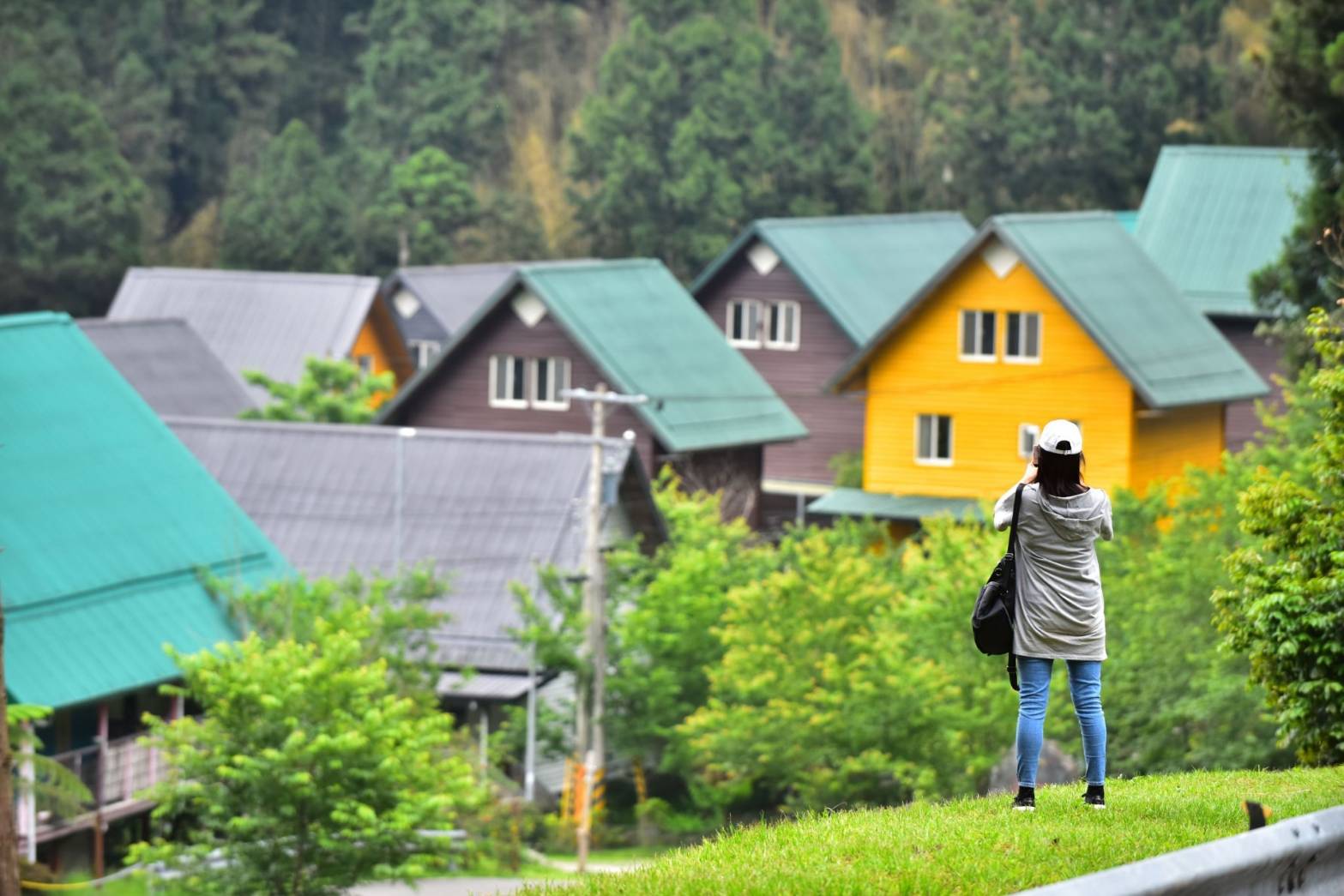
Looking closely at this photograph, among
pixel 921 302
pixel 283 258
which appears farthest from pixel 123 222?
pixel 921 302

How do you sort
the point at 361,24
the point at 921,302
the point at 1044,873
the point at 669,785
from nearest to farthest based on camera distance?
the point at 1044,873
the point at 669,785
the point at 921,302
the point at 361,24

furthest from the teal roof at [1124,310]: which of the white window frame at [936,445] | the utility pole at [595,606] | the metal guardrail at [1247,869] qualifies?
the metal guardrail at [1247,869]

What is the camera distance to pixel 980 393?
4822 centimetres

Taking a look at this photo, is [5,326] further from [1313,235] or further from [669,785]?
[1313,235]

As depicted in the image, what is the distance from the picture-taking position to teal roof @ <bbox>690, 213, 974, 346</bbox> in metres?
58.0

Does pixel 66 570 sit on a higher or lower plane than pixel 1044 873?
higher

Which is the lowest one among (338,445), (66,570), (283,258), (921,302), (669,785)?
(669,785)

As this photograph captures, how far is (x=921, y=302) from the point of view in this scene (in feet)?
158

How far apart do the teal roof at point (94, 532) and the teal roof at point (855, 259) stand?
26.4 meters

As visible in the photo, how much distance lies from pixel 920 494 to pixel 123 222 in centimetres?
4194

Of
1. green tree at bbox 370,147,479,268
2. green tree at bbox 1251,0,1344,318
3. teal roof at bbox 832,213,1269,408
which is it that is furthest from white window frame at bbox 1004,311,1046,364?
green tree at bbox 370,147,479,268

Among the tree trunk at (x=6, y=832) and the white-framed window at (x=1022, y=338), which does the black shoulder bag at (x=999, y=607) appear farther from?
the white-framed window at (x=1022, y=338)

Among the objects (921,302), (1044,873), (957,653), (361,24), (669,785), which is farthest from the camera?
(361,24)

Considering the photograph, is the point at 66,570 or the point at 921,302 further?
the point at 921,302
